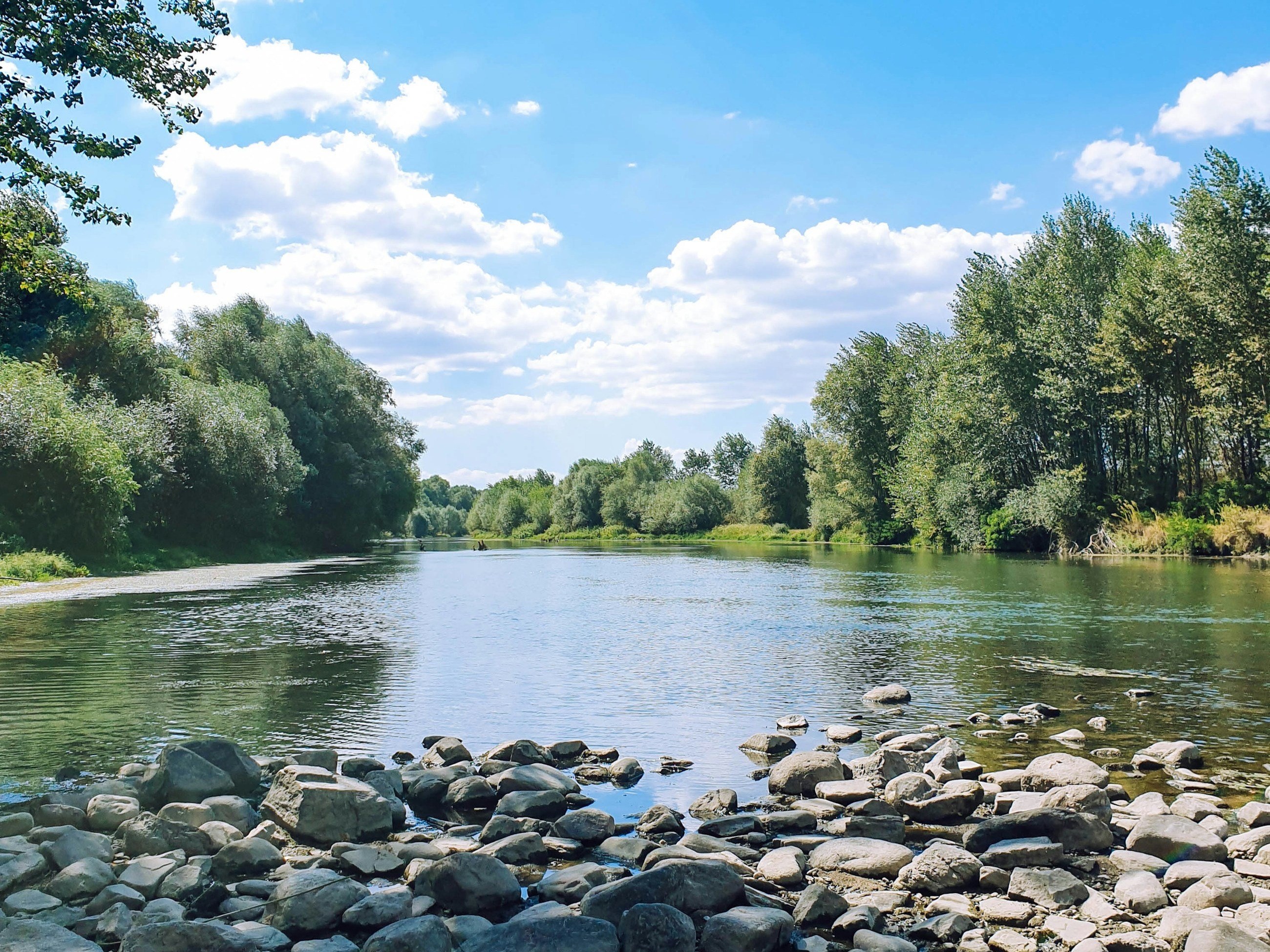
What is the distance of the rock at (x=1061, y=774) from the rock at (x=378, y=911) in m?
6.45

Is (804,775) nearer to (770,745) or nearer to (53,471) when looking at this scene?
(770,745)

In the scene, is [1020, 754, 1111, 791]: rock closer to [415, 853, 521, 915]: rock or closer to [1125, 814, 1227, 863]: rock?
[1125, 814, 1227, 863]: rock

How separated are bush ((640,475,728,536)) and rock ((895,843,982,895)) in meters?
132

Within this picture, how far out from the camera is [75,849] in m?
7.42

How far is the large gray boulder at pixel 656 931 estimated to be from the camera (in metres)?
→ 5.97

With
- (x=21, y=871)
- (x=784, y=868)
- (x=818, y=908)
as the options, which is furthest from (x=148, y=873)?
(x=818, y=908)

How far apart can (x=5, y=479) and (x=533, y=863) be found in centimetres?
3827

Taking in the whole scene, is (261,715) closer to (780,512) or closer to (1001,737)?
(1001,737)

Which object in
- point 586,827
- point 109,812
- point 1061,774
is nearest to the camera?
point 109,812

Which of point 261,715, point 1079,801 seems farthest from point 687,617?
point 1079,801

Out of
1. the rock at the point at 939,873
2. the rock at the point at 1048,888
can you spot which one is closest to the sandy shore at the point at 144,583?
the rock at the point at 939,873

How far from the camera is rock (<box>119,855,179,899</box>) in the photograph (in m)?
6.93

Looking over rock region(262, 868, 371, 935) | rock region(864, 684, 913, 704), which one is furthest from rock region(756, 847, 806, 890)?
rock region(864, 684, 913, 704)

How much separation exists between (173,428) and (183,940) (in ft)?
169
